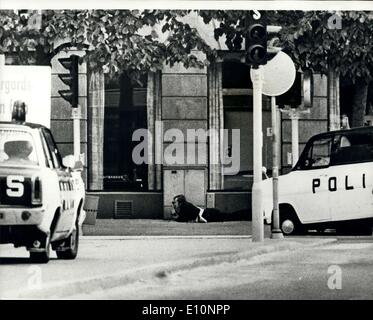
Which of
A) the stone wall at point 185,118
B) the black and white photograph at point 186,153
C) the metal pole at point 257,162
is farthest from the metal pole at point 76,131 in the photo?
the metal pole at point 257,162

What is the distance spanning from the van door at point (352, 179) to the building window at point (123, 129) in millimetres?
1434

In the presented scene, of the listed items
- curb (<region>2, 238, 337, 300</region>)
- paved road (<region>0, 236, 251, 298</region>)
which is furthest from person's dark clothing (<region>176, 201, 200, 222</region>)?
curb (<region>2, 238, 337, 300</region>)

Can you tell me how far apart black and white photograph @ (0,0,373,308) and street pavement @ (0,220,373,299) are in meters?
Result: 0.01

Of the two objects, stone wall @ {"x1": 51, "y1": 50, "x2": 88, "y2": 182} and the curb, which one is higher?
stone wall @ {"x1": 51, "y1": 50, "x2": 88, "y2": 182}

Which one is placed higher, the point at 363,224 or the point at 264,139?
the point at 264,139

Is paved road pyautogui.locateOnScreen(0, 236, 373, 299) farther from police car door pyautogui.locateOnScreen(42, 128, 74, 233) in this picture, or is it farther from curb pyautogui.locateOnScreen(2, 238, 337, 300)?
police car door pyautogui.locateOnScreen(42, 128, 74, 233)

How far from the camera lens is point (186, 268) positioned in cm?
574

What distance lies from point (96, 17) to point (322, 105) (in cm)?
179

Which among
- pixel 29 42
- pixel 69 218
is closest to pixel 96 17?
pixel 29 42

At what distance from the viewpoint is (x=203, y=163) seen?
6004mm

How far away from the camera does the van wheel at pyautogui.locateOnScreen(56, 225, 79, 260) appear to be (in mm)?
5887

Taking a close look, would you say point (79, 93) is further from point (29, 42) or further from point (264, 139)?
point (264, 139)

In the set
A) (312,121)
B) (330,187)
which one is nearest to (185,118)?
(312,121)
